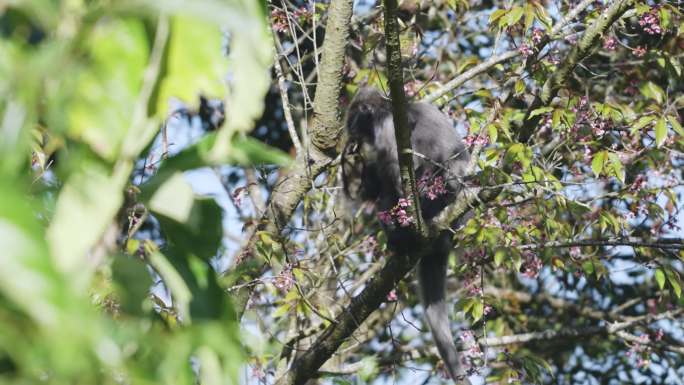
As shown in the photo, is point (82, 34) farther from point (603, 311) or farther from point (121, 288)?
point (603, 311)

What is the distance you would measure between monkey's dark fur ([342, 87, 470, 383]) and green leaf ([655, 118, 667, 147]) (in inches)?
58.6

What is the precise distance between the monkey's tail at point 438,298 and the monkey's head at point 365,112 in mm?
825

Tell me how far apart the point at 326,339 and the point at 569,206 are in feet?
4.10

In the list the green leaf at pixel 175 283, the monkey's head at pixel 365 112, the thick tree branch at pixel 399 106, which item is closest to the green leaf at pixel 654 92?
the monkey's head at pixel 365 112

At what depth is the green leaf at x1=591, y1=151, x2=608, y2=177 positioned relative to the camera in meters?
4.03

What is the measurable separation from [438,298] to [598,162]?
1.64 meters

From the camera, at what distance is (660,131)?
4.01m

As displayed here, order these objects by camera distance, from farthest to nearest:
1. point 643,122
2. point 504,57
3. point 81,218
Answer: point 504,57 → point 643,122 → point 81,218

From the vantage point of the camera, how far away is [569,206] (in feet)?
13.7

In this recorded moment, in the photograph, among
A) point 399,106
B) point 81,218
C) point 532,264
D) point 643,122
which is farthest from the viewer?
→ point 532,264

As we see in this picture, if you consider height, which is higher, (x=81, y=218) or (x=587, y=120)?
(x=587, y=120)

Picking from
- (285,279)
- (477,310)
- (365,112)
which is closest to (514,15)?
(477,310)

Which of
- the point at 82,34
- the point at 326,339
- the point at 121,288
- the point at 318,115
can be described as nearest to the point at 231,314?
the point at 121,288

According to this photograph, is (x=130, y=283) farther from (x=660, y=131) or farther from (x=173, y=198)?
(x=660, y=131)
